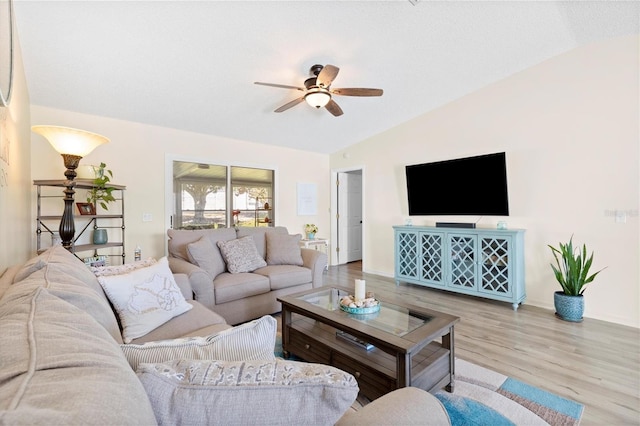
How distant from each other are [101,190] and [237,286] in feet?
6.38

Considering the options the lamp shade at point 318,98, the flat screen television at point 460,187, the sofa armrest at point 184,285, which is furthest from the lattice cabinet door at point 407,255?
the sofa armrest at point 184,285

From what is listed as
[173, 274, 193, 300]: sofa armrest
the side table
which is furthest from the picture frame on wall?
the side table

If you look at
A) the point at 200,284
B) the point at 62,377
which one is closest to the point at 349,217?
the point at 200,284

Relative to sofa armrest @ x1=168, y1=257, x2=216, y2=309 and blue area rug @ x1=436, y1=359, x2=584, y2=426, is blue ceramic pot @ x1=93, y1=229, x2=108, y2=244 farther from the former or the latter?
blue area rug @ x1=436, y1=359, x2=584, y2=426

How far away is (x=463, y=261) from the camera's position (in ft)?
12.4

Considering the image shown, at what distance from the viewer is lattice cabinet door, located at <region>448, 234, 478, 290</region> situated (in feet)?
12.0

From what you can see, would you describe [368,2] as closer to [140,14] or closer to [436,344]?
[140,14]

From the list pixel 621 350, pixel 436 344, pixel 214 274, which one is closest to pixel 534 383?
pixel 436 344

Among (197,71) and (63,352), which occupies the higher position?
(197,71)

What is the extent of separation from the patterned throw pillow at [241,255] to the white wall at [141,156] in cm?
126

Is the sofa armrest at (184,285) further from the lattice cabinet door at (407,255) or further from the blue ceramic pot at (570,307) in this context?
the blue ceramic pot at (570,307)

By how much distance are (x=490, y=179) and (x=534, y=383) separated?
8.00 feet

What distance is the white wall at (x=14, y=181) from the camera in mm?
1688

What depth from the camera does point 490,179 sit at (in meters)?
3.69
